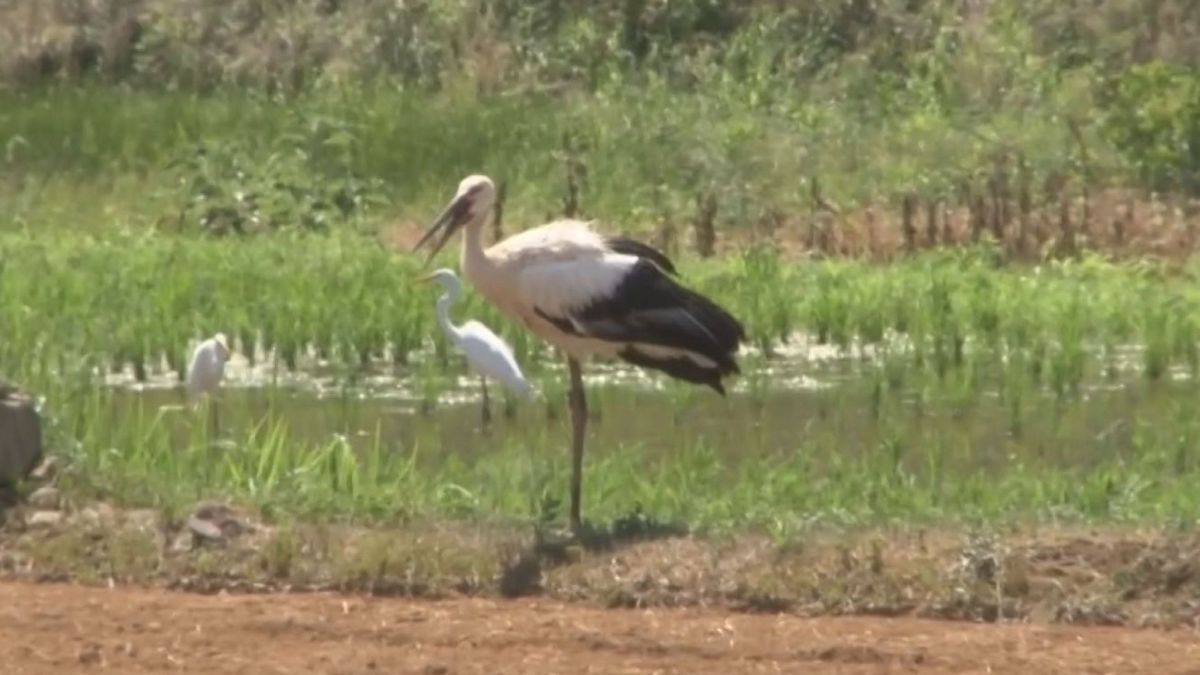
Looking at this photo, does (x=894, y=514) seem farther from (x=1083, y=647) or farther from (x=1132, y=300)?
(x=1132, y=300)

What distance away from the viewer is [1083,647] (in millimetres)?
7527

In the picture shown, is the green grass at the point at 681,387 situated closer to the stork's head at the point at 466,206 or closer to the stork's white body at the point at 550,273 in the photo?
the stork's white body at the point at 550,273

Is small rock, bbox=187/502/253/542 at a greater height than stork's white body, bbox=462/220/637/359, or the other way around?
stork's white body, bbox=462/220/637/359

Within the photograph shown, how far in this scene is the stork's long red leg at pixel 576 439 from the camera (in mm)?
8945

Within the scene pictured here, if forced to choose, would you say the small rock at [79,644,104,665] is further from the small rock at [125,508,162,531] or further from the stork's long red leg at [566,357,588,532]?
the stork's long red leg at [566,357,588,532]

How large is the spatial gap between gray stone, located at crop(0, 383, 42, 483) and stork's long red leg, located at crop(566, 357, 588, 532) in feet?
5.79

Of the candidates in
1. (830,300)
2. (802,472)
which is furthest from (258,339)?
(802,472)

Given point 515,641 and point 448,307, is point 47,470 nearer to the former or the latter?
point 515,641

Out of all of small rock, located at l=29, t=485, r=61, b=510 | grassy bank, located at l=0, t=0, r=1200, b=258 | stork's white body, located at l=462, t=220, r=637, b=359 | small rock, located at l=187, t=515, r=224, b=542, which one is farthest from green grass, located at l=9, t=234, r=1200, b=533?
grassy bank, located at l=0, t=0, r=1200, b=258

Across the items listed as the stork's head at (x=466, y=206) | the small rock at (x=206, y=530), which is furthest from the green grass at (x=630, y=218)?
the stork's head at (x=466, y=206)

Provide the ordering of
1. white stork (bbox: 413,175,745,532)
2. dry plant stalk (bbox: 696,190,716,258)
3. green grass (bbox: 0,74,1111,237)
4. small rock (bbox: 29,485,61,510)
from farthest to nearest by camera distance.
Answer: green grass (bbox: 0,74,1111,237), dry plant stalk (bbox: 696,190,716,258), white stork (bbox: 413,175,745,532), small rock (bbox: 29,485,61,510)

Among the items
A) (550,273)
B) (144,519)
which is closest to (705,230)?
(550,273)

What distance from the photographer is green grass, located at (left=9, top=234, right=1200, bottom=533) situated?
9109mm

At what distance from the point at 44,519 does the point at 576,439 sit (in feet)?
5.68
